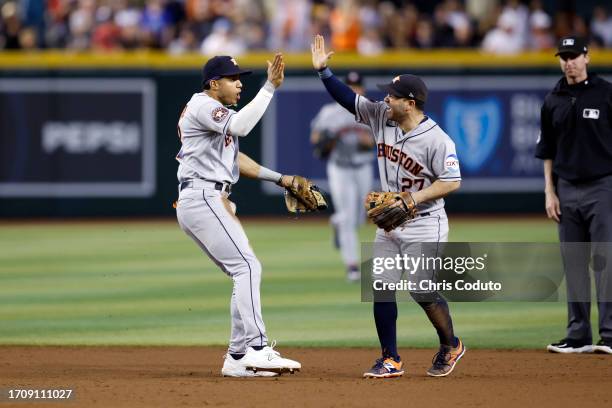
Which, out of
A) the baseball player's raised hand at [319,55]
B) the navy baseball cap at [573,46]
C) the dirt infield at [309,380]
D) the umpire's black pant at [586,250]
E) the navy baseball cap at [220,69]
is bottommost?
the dirt infield at [309,380]

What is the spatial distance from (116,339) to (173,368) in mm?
1722

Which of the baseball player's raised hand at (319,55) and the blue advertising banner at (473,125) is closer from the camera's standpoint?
the baseball player's raised hand at (319,55)

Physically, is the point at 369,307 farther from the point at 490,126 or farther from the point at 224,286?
the point at 490,126

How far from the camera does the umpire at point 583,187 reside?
8.72 metres

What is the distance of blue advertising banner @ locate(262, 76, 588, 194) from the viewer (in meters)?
20.1

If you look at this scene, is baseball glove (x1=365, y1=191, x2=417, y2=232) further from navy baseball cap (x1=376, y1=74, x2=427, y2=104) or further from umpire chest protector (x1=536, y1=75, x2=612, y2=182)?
umpire chest protector (x1=536, y1=75, x2=612, y2=182)

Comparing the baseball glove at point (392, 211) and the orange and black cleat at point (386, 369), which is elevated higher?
the baseball glove at point (392, 211)

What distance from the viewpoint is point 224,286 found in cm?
1293

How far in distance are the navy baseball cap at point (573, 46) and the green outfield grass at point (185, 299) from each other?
7.63ft

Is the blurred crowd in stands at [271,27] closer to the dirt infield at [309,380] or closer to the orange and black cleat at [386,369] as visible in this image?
the dirt infield at [309,380]

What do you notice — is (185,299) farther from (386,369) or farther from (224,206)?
(386,369)

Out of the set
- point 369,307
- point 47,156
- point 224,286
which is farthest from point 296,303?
point 47,156

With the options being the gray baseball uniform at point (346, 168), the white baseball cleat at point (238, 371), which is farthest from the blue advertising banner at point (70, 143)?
the white baseball cleat at point (238, 371)

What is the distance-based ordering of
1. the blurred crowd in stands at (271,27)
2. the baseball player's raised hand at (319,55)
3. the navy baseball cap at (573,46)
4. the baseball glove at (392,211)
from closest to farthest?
the baseball glove at (392,211), the baseball player's raised hand at (319,55), the navy baseball cap at (573,46), the blurred crowd in stands at (271,27)
